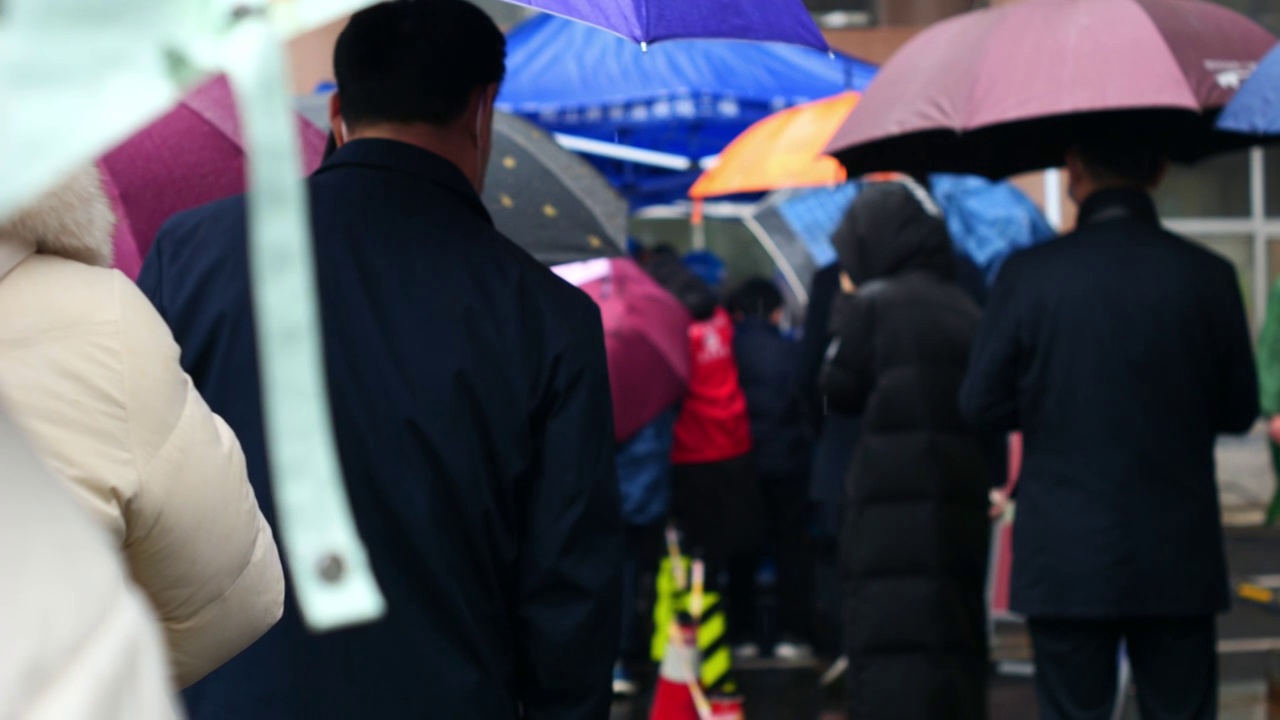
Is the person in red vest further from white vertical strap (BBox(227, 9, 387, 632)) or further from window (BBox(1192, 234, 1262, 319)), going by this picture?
window (BBox(1192, 234, 1262, 319))

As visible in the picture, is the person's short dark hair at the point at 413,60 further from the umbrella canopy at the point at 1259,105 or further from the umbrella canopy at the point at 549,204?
A: the umbrella canopy at the point at 1259,105

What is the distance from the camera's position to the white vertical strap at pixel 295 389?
2.06 ft

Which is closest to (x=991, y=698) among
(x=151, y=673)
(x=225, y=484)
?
(x=225, y=484)

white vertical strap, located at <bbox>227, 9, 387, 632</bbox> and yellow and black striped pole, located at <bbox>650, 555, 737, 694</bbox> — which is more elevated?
white vertical strap, located at <bbox>227, 9, 387, 632</bbox>

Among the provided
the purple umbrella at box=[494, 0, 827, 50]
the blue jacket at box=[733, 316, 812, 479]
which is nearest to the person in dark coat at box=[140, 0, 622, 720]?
the purple umbrella at box=[494, 0, 827, 50]

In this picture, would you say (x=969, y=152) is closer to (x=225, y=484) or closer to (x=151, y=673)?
(x=225, y=484)

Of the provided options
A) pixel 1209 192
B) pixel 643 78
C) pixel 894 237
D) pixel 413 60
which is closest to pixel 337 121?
pixel 413 60

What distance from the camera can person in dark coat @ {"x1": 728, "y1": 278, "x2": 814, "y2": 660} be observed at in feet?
25.7

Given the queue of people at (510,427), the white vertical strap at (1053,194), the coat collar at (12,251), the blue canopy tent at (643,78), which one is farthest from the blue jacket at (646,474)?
the white vertical strap at (1053,194)

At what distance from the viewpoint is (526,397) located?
219cm

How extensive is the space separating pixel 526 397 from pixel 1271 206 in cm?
1367

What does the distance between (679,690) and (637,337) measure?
1.53m

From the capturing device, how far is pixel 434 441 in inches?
84.0

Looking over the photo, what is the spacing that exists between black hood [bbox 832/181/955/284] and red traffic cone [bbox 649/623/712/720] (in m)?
1.51
